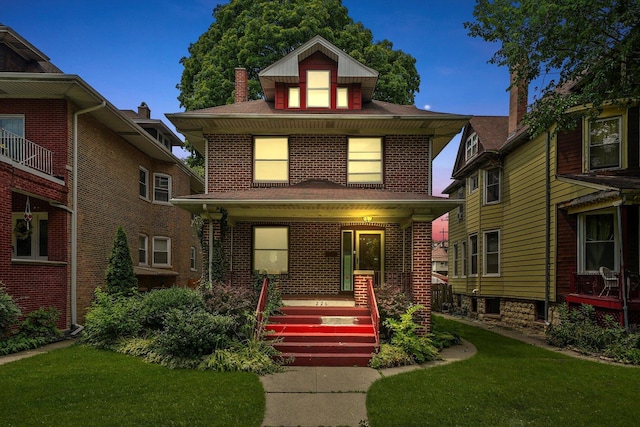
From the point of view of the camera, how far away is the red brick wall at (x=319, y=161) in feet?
43.6

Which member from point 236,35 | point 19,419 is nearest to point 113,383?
point 19,419

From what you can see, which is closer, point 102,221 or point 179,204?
point 179,204

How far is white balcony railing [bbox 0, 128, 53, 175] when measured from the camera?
12.1 meters

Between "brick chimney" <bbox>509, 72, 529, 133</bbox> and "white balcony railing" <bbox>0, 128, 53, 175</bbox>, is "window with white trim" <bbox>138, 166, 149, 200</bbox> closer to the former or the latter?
"white balcony railing" <bbox>0, 128, 53, 175</bbox>

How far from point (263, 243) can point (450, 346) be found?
6.26m

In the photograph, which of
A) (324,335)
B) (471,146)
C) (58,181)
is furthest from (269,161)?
(471,146)

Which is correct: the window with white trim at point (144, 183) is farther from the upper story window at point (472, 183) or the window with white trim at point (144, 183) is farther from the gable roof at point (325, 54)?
the upper story window at point (472, 183)

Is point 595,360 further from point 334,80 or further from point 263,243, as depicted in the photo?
point 334,80

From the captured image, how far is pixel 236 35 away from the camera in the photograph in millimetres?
24000

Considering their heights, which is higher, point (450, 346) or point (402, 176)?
point (402, 176)

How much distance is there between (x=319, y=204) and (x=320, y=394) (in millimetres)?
4949

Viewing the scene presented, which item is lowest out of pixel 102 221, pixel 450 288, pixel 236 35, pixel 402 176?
pixel 450 288

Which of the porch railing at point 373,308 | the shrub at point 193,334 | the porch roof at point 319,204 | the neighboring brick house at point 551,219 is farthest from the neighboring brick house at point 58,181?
the neighboring brick house at point 551,219

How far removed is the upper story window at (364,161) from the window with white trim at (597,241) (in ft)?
20.7
